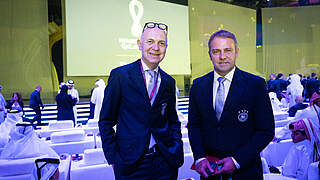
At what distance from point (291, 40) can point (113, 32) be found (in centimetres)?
1066

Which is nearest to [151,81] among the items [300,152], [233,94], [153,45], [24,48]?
[153,45]

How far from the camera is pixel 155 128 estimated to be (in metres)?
1.45

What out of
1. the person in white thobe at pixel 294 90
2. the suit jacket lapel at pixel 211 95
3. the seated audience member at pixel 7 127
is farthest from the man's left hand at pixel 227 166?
the person in white thobe at pixel 294 90

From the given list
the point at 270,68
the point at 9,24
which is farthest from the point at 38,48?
the point at 270,68

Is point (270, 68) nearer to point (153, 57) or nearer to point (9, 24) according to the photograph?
point (9, 24)

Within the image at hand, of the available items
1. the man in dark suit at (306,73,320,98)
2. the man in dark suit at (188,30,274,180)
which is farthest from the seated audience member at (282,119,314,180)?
the man in dark suit at (306,73,320,98)

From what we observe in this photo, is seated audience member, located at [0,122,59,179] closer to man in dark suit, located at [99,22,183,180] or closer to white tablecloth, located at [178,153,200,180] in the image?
white tablecloth, located at [178,153,200,180]

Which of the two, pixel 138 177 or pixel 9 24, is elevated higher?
pixel 9 24

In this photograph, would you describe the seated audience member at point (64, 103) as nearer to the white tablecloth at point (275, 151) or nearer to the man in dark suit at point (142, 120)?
the white tablecloth at point (275, 151)

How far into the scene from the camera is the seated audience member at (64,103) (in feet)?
23.5

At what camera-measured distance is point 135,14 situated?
1285cm

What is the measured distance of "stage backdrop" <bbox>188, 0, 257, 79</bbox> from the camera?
15523mm

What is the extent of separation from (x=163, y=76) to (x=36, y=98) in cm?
815

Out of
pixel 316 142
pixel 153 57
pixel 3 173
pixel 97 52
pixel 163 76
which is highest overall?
pixel 97 52
